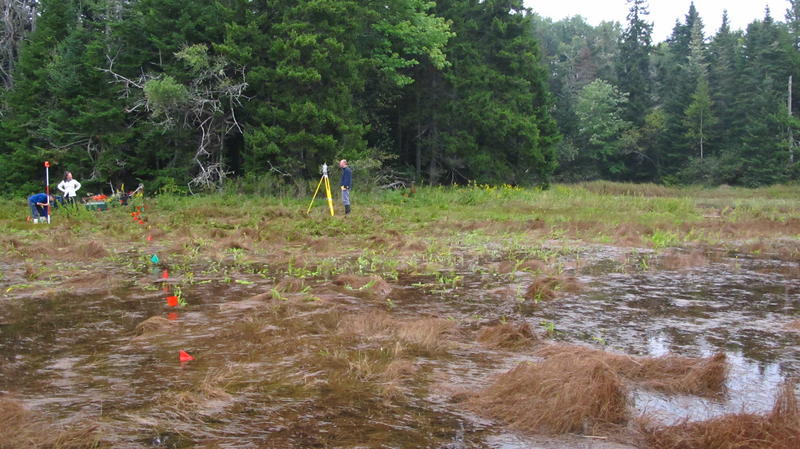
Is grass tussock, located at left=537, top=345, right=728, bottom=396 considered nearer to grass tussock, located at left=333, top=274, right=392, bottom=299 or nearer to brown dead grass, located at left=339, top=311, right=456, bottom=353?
brown dead grass, located at left=339, top=311, right=456, bottom=353

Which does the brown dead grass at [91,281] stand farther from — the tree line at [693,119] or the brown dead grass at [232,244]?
the tree line at [693,119]

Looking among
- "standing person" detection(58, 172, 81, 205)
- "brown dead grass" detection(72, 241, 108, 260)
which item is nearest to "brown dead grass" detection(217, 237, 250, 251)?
"brown dead grass" detection(72, 241, 108, 260)

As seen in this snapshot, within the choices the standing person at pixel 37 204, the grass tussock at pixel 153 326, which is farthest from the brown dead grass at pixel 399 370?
the standing person at pixel 37 204

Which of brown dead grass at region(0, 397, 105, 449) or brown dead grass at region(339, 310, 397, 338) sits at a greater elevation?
brown dead grass at region(0, 397, 105, 449)

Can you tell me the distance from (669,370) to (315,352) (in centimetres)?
277

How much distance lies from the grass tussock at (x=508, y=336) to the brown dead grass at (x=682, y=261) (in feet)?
18.1

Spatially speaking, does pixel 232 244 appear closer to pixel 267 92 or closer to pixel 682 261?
pixel 682 261

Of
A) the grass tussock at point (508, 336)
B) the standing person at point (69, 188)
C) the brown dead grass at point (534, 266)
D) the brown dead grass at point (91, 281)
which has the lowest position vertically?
the brown dead grass at point (534, 266)

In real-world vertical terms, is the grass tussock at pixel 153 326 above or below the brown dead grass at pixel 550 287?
above

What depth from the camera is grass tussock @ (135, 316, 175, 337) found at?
19.7ft

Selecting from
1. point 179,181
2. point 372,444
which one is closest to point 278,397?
point 372,444

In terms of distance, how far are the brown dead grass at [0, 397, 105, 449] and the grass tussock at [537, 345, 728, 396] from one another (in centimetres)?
314

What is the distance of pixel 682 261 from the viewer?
10859 mm

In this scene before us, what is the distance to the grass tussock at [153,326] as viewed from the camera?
602cm
